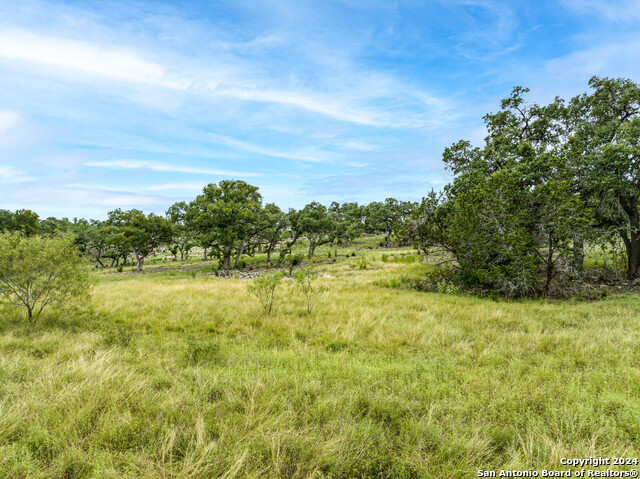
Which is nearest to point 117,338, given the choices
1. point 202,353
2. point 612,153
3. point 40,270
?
point 202,353

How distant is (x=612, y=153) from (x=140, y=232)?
36.6 meters

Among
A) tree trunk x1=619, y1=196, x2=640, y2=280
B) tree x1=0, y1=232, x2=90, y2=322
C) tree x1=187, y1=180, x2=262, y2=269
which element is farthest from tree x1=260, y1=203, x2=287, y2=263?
tree trunk x1=619, y1=196, x2=640, y2=280

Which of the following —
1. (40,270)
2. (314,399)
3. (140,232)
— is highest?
(140,232)

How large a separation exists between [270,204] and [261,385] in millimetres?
30574

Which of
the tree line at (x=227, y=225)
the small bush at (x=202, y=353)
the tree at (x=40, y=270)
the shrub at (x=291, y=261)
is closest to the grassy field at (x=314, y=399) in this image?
the small bush at (x=202, y=353)

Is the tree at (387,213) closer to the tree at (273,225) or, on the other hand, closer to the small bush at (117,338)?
the tree at (273,225)

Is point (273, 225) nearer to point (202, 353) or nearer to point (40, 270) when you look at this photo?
point (40, 270)

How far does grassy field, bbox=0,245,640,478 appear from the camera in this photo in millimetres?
2820

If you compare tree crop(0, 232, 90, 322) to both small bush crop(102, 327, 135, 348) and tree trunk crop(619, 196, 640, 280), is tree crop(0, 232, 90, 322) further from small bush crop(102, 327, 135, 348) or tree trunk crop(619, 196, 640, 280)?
tree trunk crop(619, 196, 640, 280)

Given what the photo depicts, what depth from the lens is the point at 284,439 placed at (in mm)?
3043

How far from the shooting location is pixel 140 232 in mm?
29516

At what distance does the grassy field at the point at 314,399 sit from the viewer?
9.25 ft

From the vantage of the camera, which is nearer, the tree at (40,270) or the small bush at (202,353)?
the small bush at (202,353)

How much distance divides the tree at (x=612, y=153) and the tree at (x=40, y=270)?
19550 mm
